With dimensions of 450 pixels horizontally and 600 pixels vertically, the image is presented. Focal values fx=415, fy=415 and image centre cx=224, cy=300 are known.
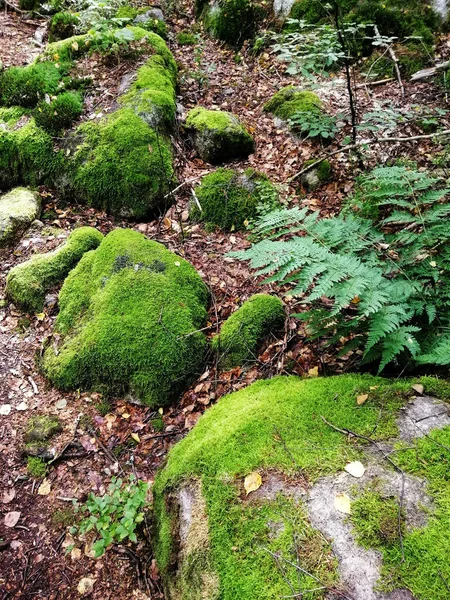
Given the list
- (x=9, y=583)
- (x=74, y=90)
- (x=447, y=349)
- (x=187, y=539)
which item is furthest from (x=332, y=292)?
(x=74, y=90)

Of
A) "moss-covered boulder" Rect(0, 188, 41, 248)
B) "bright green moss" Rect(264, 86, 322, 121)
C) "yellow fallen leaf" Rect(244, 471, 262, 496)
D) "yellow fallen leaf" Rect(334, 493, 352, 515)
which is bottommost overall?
"moss-covered boulder" Rect(0, 188, 41, 248)

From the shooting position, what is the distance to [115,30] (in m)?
7.12

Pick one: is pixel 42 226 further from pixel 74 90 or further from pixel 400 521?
pixel 400 521

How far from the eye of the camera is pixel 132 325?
13.4 feet

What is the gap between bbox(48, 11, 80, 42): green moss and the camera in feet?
28.0

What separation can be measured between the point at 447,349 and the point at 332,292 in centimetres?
74

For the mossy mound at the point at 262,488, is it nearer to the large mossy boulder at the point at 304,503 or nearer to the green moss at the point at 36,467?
the large mossy boulder at the point at 304,503

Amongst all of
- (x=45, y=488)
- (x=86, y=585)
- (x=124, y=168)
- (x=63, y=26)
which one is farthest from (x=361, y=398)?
(x=63, y=26)

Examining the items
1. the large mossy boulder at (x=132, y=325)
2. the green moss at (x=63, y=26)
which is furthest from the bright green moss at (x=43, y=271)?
the green moss at (x=63, y=26)

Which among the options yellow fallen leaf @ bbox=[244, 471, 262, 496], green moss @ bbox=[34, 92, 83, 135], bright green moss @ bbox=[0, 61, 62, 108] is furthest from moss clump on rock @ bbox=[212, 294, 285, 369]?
bright green moss @ bbox=[0, 61, 62, 108]

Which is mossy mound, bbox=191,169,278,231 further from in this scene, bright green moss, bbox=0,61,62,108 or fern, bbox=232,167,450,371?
bright green moss, bbox=0,61,62,108

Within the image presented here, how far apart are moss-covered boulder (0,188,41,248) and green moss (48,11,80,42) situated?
15.0 feet

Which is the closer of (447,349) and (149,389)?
(447,349)

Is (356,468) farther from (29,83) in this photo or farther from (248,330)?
(29,83)
